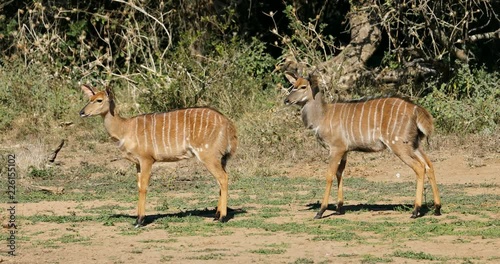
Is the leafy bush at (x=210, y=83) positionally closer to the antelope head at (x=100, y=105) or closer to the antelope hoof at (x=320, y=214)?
the antelope head at (x=100, y=105)

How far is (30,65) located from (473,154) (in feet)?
22.3

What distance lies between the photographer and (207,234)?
29.3 feet

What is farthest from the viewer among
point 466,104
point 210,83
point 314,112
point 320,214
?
point 210,83

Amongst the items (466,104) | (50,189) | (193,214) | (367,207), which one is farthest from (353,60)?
(193,214)

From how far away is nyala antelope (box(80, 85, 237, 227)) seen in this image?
30.9 feet

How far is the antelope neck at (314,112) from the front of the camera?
1000cm

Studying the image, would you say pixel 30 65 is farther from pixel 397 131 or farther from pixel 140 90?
pixel 397 131

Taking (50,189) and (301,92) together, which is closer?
(301,92)

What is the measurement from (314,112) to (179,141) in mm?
1402

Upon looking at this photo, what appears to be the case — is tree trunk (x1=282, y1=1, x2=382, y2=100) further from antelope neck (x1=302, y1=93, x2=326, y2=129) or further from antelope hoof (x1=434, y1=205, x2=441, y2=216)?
antelope hoof (x1=434, y1=205, x2=441, y2=216)

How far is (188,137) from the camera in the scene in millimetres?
9484

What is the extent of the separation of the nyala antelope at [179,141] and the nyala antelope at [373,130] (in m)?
0.95

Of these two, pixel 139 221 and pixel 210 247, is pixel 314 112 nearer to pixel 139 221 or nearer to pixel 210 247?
pixel 139 221

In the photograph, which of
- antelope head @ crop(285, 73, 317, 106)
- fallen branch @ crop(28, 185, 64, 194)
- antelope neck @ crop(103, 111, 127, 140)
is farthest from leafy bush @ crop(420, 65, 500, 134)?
antelope neck @ crop(103, 111, 127, 140)
